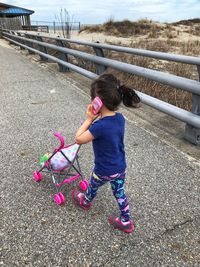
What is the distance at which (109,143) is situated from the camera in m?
2.24

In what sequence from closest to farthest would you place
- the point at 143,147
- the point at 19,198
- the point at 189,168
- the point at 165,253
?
the point at 165,253
the point at 19,198
the point at 189,168
the point at 143,147

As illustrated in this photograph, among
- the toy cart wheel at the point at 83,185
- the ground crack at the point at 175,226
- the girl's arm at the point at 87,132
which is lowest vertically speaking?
the ground crack at the point at 175,226

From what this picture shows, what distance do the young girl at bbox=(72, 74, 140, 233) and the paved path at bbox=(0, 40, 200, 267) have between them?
0.19 m

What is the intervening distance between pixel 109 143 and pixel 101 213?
659 mm

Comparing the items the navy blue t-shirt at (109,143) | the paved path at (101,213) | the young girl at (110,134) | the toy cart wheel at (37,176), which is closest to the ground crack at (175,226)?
the paved path at (101,213)

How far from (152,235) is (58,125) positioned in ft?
8.25

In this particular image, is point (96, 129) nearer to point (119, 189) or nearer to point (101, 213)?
point (119, 189)

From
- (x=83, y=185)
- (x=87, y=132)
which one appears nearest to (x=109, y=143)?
(x=87, y=132)

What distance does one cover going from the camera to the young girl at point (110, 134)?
→ 7.08ft

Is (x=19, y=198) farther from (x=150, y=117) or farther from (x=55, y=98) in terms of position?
(x=55, y=98)

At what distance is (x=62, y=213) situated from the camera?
2539mm

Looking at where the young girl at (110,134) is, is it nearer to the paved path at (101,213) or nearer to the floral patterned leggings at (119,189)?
the floral patterned leggings at (119,189)

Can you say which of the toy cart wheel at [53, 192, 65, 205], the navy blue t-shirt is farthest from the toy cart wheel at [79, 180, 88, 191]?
the navy blue t-shirt

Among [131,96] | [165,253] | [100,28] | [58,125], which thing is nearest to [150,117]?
[58,125]
